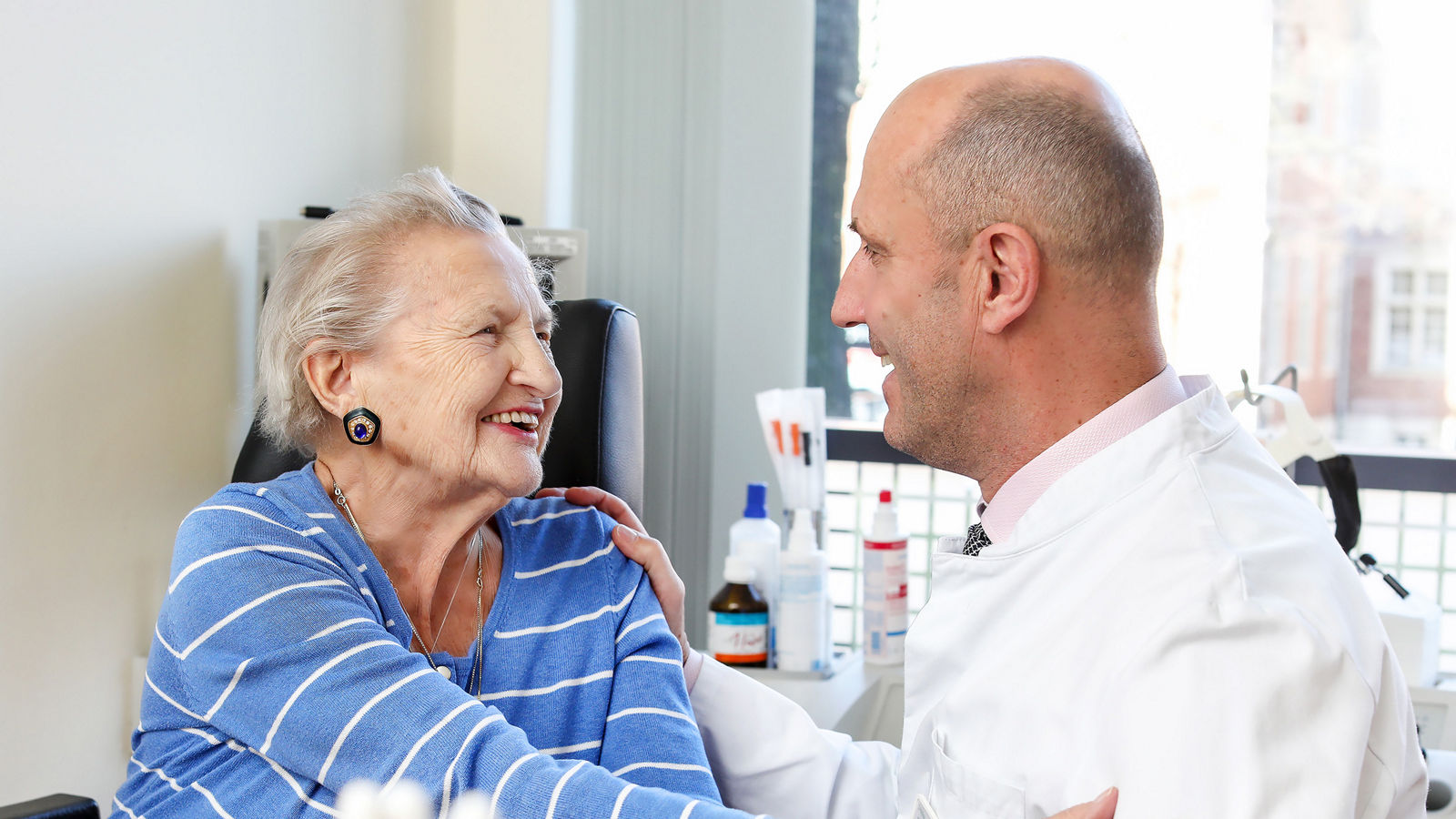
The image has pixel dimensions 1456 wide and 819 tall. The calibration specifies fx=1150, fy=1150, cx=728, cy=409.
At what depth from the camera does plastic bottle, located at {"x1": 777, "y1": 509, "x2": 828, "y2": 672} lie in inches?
70.8

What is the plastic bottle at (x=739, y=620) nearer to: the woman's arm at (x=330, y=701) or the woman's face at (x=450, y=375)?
the woman's face at (x=450, y=375)

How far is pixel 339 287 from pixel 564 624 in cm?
41

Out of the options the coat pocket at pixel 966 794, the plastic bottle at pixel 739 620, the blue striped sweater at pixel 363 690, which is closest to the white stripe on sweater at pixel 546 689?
the blue striped sweater at pixel 363 690

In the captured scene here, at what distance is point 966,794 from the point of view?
3.09ft

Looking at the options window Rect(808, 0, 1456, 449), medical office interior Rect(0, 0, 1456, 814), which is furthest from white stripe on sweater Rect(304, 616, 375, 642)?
window Rect(808, 0, 1456, 449)

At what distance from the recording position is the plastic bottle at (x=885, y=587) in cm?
185

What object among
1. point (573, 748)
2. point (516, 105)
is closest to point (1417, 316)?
point (516, 105)

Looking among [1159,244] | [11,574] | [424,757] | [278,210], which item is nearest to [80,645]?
[11,574]

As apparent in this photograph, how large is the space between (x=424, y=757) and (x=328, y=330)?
45 centimetres

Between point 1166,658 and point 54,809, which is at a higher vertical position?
point 1166,658

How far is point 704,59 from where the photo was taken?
2.37 metres

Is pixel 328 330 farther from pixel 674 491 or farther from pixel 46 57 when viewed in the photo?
pixel 674 491

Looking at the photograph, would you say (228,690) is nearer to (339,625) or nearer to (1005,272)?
(339,625)

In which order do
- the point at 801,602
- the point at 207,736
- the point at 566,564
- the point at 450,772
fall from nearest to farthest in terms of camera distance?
the point at 450,772
the point at 207,736
the point at 566,564
the point at 801,602
